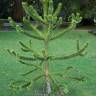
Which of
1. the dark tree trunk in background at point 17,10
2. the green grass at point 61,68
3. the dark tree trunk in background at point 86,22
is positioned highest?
the green grass at point 61,68

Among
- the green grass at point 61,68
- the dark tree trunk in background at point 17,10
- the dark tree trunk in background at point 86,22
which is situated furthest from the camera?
the dark tree trunk in background at point 86,22

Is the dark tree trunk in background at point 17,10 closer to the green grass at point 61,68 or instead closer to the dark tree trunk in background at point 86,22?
the dark tree trunk in background at point 86,22

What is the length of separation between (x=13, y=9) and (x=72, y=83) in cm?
2314

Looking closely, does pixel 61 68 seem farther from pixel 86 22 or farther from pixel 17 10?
pixel 86 22

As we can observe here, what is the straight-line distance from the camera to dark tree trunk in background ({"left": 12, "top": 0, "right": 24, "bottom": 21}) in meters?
32.0

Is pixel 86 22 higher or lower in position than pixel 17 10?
lower

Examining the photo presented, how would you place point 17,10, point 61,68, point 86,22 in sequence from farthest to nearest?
point 86,22
point 17,10
point 61,68

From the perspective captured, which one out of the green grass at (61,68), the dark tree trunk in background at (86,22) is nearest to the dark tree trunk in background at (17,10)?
the dark tree trunk in background at (86,22)

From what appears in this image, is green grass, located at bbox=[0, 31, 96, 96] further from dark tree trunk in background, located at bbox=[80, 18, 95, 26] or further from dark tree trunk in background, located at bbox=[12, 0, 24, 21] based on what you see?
dark tree trunk in background, located at bbox=[80, 18, 95, 26]

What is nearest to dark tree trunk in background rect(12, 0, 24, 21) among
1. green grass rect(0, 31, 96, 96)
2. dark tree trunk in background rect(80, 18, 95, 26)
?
dark tree trunk in background rect(80, 18, 95, 26)

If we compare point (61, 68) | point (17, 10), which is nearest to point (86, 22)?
point (17, 10)

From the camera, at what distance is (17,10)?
32219 millimetres

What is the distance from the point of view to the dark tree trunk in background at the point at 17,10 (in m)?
32.0

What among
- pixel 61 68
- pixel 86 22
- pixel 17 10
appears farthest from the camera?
pixel 86 22
